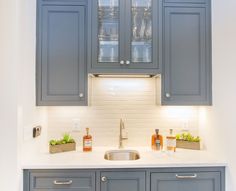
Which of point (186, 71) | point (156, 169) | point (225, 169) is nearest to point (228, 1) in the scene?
point (186, 71)

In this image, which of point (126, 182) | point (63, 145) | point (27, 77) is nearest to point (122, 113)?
point (63, 145)

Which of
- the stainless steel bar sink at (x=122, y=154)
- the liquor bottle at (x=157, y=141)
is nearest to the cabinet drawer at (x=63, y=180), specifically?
the stainless steel bar sink at (x=122, y=154)

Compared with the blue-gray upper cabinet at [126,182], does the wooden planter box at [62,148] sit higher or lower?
higher

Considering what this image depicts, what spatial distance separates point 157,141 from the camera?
2.18m

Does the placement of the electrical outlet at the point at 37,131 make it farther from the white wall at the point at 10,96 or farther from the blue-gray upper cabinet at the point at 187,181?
the blue-gray upper cabinet at the point at 187,181

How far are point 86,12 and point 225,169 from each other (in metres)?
1.84

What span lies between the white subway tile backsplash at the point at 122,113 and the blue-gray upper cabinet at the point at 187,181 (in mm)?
630

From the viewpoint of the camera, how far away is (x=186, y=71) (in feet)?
6.68

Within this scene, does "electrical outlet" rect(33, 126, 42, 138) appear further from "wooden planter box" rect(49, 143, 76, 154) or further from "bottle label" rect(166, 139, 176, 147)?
"bottle label" rect(166, 139, 176, 147)

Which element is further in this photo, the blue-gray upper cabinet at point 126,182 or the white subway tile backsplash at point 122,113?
the white subway tile backsplash at point 122,113

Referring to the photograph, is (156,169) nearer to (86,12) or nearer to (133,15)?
(133,15)

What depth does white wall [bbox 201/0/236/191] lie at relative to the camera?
66.1 inches

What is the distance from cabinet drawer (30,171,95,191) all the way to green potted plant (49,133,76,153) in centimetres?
35

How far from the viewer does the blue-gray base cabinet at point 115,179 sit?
170cm
